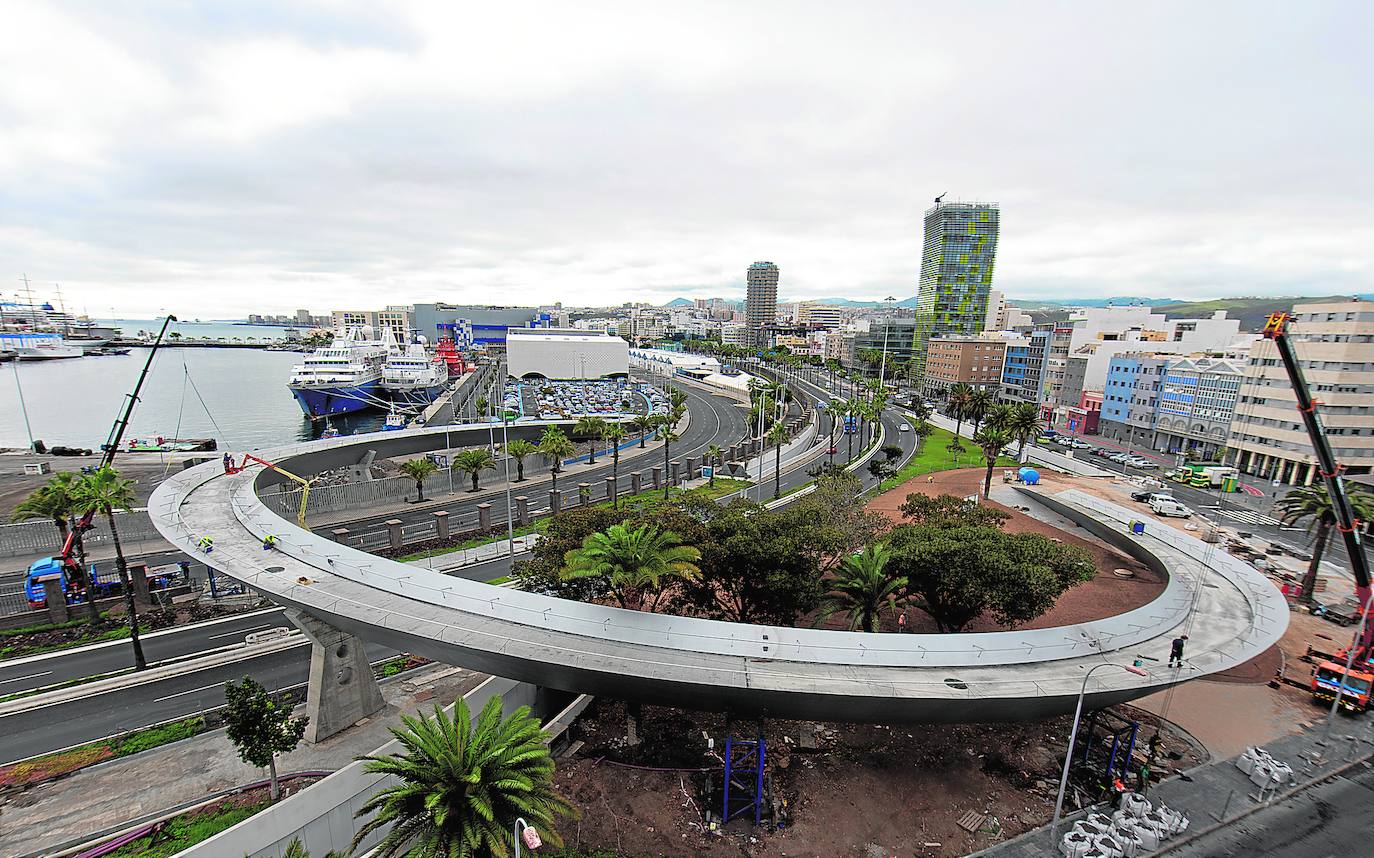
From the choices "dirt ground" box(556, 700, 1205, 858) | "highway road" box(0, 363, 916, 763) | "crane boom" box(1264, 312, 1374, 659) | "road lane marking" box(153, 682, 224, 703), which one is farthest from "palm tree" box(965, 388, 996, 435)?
"road lane marking" box(153, 682, 224, 703)

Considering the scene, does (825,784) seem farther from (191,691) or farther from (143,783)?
(191,691)

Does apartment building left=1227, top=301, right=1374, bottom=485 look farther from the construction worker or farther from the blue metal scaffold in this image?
the blue metal scaffold

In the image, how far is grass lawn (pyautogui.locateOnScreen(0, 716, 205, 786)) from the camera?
23031 mm

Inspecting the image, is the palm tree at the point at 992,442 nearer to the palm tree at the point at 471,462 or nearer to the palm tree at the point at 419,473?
the palm tree at the point at 471,462

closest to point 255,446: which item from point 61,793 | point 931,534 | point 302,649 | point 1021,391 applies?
point 302,649

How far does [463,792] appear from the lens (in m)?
15.4

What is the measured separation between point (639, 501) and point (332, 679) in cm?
3511

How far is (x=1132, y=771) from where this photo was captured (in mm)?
24359

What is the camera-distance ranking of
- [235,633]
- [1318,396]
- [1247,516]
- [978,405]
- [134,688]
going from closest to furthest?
1. [134,688]
2. [235,633]
3. [1247,516]
4. [1318,396]
5. [978,405]

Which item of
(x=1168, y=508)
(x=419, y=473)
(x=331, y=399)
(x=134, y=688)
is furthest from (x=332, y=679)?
(x=331, y=399)

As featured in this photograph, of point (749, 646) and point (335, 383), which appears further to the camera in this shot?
point (335, 383)

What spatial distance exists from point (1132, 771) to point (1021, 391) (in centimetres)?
12601

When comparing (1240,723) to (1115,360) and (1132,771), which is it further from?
(1115,360)

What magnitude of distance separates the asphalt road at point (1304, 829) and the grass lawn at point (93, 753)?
40549 millimetres
